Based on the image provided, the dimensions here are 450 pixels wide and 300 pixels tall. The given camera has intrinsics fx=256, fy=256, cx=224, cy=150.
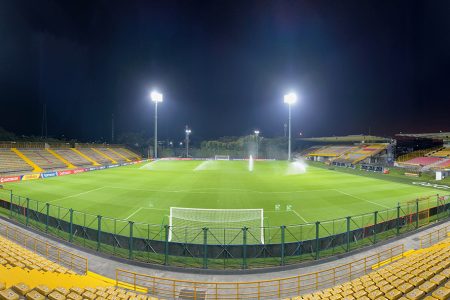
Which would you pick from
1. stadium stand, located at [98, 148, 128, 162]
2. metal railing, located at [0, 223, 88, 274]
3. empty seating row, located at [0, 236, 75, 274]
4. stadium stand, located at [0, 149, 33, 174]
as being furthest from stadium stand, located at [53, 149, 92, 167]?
empty seating row, located at [0, 236, 75, 274]

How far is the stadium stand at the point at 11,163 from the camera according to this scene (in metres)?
44.5

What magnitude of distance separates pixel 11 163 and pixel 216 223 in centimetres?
4732

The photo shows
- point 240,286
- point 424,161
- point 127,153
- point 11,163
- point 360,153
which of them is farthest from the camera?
point 127,153

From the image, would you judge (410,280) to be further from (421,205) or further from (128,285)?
(421,205)

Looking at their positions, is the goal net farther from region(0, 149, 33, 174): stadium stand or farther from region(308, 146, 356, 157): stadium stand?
region(308, 146, 356, 157): stadium stand

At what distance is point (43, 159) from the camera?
178 ft

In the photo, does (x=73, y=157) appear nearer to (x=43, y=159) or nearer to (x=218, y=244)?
(x=43, y=159)

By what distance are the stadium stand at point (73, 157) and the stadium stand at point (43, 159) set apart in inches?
120

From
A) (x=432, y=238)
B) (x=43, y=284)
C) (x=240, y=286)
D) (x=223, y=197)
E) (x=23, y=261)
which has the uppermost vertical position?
(x=43, y=284)

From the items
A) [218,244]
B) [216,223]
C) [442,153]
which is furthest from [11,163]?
[442,153]

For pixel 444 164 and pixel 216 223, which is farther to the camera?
pixel 444 164

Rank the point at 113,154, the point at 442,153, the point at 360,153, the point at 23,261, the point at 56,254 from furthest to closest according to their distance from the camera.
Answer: the point at 113,154
the point at 360,153
the point at 442,153
the point at 56,254
the point at 23,261

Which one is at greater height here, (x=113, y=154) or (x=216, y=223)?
(x=113, y=154)

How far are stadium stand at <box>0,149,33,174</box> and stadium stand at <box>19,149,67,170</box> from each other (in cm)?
246
